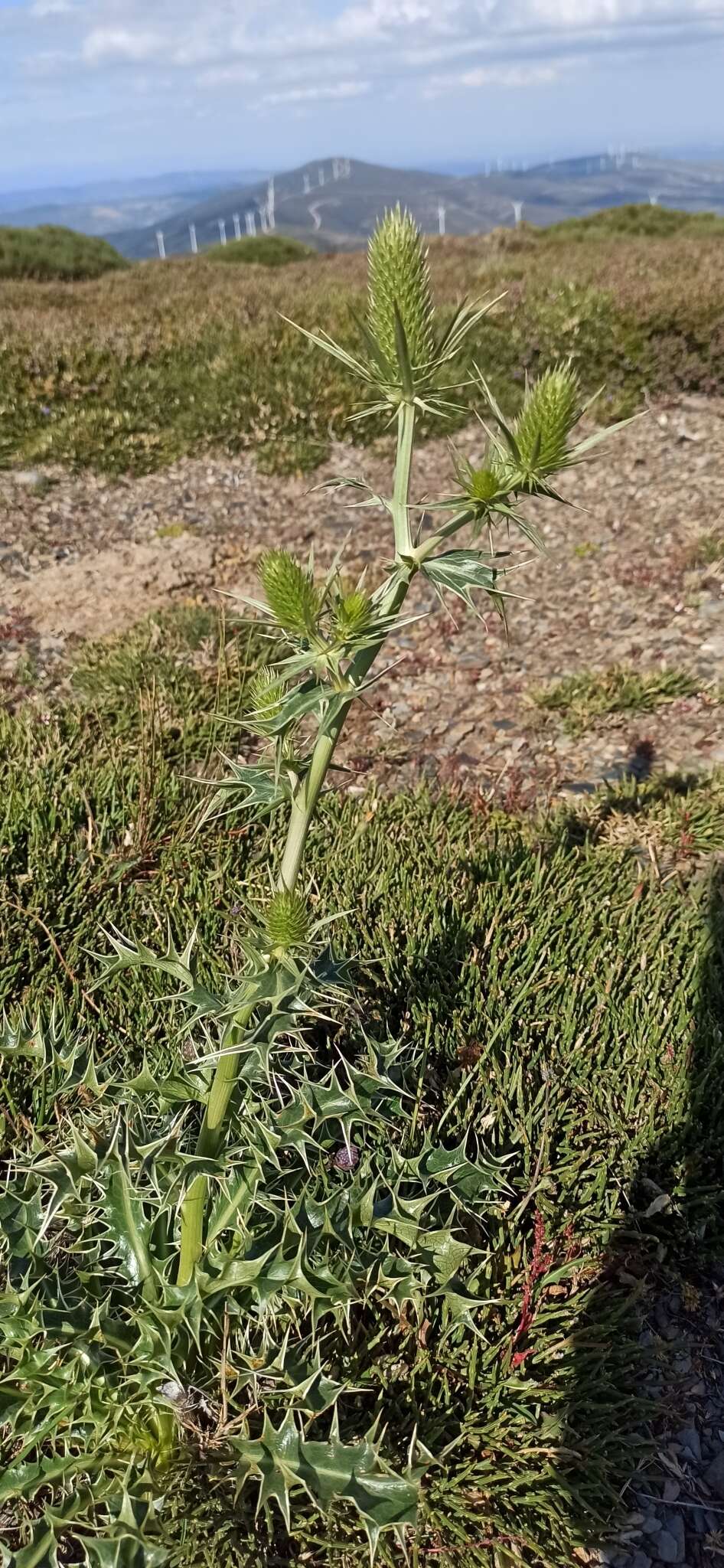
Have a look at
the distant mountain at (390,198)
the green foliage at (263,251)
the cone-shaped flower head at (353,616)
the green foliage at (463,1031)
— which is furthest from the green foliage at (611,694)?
the distant mountain at (390,198)

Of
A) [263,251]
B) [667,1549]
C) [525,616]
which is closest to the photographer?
[667,1549]

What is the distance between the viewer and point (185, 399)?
8.34 m

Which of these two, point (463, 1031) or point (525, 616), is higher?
point (525, 616)

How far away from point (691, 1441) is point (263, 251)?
2411 centimetres

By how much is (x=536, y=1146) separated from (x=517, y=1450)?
65 cm

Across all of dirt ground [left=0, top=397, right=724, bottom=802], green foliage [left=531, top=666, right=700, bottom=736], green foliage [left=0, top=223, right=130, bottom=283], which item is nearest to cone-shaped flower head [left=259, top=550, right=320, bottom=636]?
dirt ground [left=0, top=397, right=724, bottom=802]

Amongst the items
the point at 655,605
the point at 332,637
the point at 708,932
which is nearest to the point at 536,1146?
the point at 708,932

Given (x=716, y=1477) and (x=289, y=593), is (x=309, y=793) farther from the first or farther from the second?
(x=716, y=1477)

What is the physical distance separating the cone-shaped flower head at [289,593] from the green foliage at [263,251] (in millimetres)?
22268

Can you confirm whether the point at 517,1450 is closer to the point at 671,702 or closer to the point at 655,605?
the point at 671,702

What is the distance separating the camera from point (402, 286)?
1.40 m

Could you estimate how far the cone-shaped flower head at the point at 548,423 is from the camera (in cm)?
134

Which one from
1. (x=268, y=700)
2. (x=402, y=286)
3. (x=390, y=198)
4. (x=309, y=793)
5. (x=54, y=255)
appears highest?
(x=390, y=198)

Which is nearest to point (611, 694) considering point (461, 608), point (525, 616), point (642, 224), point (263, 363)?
point (525, 616)
